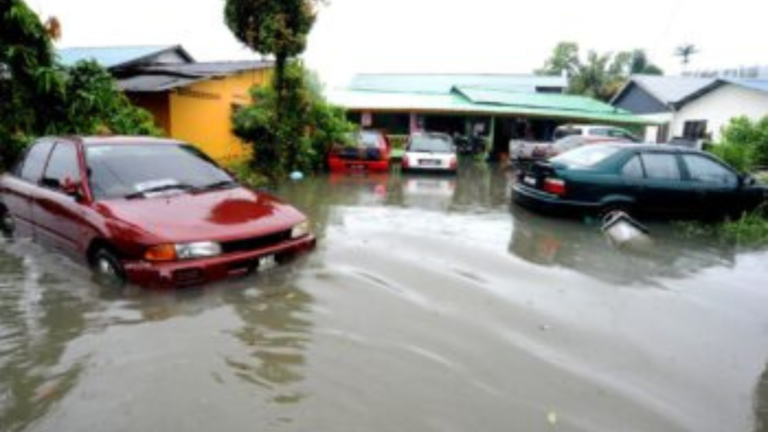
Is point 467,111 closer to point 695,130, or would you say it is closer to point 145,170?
point 695,130

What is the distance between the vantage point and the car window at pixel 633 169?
934 centimetres

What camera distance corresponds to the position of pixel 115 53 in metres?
20.9

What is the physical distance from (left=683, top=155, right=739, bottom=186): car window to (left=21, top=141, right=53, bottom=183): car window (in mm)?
9670

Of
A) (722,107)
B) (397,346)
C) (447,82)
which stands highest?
(447,82)

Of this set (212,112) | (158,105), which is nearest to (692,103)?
(212,112)

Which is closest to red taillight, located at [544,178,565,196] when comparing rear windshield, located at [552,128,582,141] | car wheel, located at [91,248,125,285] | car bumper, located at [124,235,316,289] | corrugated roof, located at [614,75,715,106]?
car bumper, located at [124,235,316,289]

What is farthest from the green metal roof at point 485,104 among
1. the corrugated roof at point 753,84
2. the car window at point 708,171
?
the car window at point 708,171

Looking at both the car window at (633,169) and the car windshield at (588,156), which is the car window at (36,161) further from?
the car window at (633,169)

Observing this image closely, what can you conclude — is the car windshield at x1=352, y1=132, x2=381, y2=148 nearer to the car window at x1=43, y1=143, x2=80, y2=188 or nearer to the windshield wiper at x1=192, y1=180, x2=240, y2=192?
the windshield wiper at x1=192, y1=180, x2=240, y2=192

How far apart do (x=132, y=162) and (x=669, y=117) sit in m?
29.0

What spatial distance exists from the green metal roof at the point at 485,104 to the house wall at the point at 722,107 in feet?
6.51

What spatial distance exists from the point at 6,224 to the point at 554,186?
816 cm

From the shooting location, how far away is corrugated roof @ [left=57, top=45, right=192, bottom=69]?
19.2 meters

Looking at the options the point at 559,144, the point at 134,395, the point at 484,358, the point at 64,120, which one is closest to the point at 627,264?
the point at 484,358
